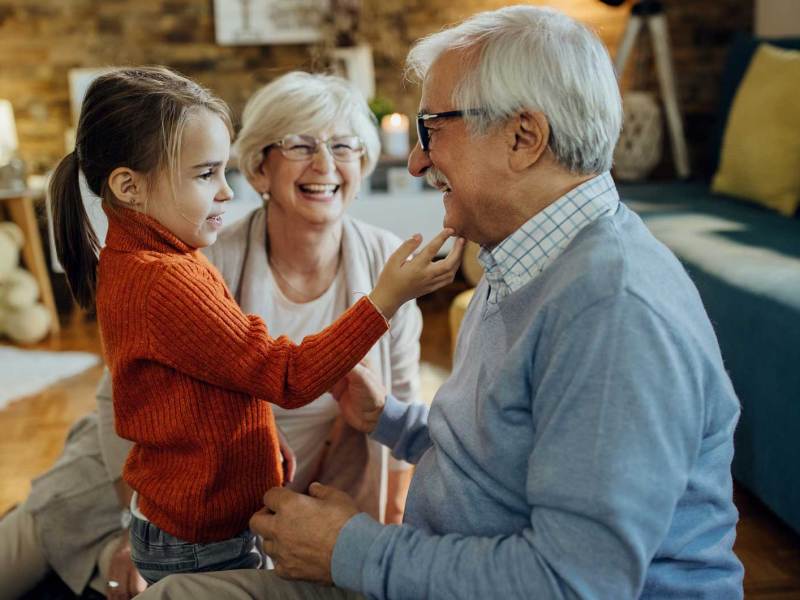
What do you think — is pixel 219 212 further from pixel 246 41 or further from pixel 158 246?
pixel 246 41

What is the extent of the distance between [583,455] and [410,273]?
1.35ft

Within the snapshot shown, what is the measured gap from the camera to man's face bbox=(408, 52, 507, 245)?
1.14m

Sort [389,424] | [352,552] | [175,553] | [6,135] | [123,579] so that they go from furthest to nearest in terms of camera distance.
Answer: [6,135] < [123,579] < [389,424] < [175,553] < [352,552]

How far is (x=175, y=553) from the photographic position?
4.47ft

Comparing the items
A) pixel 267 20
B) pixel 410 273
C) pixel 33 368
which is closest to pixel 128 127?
pixel 410 273

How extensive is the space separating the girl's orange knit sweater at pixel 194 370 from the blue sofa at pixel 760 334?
46.3 inches

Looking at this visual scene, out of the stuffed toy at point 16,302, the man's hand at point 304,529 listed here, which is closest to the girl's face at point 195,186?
the man's hand at point 304,529

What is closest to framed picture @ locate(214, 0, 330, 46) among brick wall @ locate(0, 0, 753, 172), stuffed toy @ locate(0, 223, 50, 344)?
brick wall @ locate(0, 0, 753, 172)

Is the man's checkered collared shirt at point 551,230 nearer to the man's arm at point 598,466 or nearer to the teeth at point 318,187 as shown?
the man's arm at point 598,466

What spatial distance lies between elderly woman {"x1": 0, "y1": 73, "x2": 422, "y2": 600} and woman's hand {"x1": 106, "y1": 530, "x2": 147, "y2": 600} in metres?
0.06

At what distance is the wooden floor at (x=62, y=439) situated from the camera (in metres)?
2.09

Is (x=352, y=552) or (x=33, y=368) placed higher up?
(x=352, y=552)

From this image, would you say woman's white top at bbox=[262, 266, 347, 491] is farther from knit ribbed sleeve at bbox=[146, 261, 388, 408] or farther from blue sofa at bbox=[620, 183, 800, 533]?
blue sofa at bbox=[620, 183, 800, 533]

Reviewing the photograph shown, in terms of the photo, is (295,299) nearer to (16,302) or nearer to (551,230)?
(551,230)
